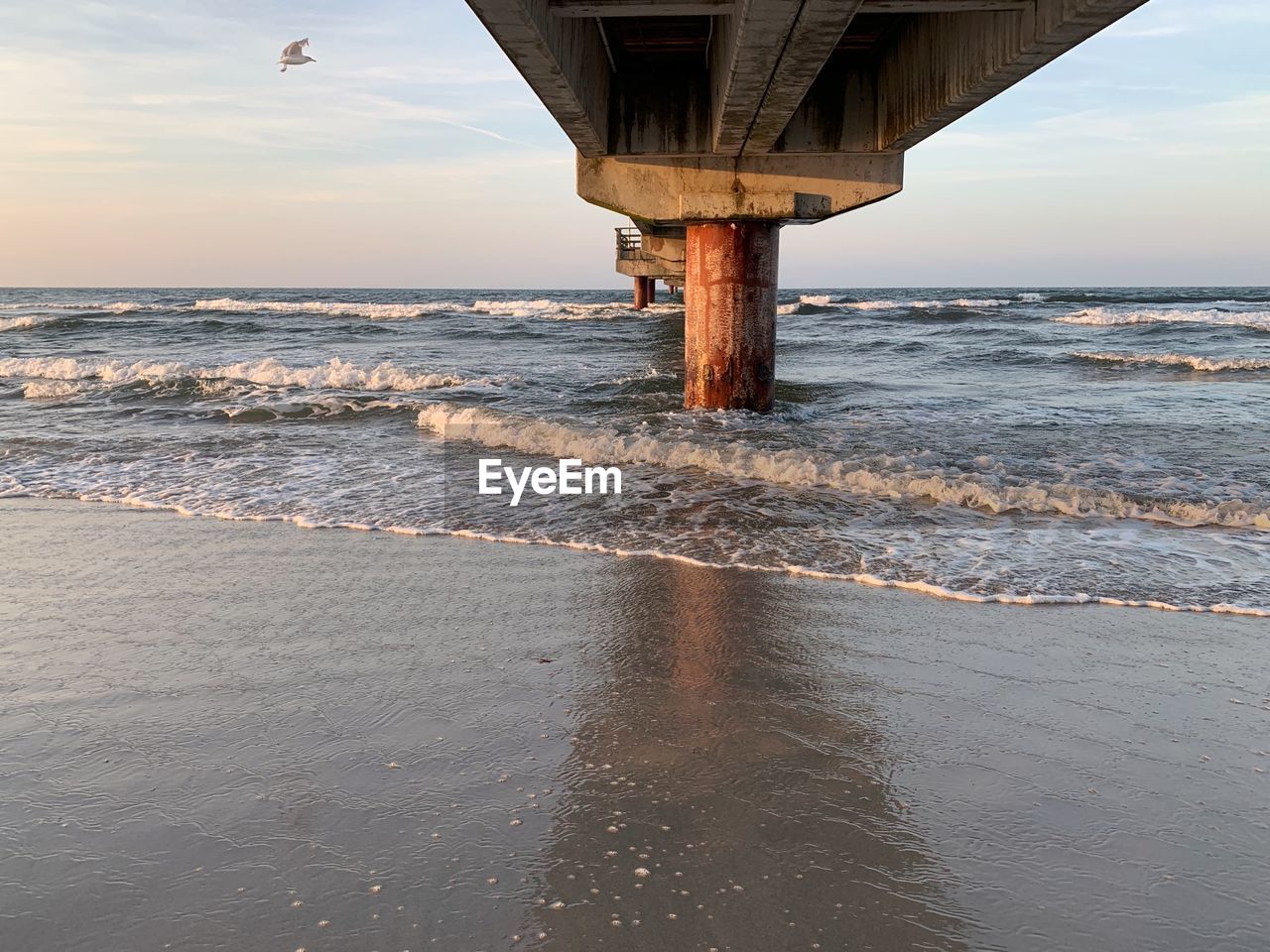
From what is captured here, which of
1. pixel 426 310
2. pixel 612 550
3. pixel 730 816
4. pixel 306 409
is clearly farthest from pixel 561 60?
pixel 426 310

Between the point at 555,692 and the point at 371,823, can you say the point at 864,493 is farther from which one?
the point at 371,823

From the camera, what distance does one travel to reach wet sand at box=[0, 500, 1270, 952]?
2119 millimetres

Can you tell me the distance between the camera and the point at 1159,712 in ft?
10.8

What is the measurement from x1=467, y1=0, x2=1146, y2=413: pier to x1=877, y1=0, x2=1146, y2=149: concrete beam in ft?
0.05

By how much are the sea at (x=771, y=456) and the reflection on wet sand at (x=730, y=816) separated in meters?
1.62

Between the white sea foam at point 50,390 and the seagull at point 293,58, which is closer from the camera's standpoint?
the seagull at point 293,58

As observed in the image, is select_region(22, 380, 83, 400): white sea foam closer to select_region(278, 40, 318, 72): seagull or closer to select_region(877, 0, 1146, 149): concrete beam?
select_region(278, 40, 318, 72): seagull

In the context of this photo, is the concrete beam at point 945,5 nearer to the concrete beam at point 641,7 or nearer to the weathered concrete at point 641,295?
the concrete beam at point 641,7

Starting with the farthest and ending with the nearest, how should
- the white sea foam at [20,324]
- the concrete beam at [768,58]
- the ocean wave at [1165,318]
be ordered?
the ocean wave at [1165,318] → the white sea foam at [20,324] → the concrete beam at [768,58]

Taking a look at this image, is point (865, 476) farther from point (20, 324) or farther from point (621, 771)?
point (20, 324)

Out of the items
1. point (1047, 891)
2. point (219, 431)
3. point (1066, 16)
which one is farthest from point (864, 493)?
point (219, 431)

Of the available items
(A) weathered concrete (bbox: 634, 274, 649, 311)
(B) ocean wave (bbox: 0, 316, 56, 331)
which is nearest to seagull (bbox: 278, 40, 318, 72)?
(B) ocean wave (bbox: 0, 316, 56, 331)

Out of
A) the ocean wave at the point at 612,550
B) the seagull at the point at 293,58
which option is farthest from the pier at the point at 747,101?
the ocean wave at the point at 612,550

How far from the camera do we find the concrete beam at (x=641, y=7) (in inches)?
230
